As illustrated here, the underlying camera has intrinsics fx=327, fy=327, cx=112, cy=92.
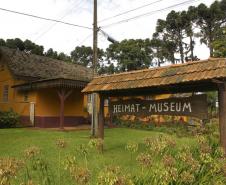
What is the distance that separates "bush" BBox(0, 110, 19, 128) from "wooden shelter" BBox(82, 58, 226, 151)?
13.9 meters

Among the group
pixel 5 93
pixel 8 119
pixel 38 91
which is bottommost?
pixel 8 119

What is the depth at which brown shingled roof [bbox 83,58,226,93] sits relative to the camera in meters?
8.11

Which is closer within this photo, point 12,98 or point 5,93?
point 12,98

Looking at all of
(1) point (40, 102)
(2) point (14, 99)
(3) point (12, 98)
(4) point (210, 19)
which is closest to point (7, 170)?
(1) point (40, 102)

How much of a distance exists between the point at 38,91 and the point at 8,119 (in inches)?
119

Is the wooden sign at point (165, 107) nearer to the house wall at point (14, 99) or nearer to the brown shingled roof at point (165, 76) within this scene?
the brown shingled roof at point (165, 76)

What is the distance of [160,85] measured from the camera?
9.20m

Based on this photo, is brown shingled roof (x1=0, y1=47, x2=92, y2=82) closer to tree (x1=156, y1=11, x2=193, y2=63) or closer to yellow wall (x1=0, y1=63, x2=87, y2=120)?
yellow wall (x1=0, y1=63, x2=87, y2=120)

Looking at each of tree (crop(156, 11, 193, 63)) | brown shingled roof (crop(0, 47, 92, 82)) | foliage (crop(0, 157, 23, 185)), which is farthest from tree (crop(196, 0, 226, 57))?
foliage (crop(0, 157, 23, 185))

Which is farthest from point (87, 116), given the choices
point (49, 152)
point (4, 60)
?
point (49, 152)

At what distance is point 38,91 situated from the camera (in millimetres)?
25062

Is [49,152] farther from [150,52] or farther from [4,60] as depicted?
[150,52]

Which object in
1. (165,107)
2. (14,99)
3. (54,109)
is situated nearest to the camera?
(165,107)

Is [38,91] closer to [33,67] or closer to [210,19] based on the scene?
[33,67]
